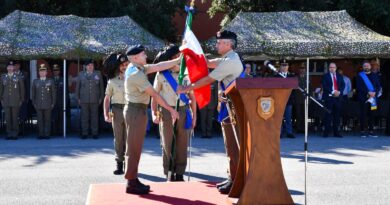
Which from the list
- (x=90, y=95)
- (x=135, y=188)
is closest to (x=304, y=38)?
(x=90, y=95)

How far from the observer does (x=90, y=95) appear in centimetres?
1492

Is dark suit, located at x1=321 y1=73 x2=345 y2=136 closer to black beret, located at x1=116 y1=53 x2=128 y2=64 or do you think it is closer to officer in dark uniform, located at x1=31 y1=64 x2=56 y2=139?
officer in dark uniform, located at x1=31 y1=64 x2=56 y2=139

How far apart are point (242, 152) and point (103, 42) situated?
30.9ft

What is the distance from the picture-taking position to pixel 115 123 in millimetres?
9953

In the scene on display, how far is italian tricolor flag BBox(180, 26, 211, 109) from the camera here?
286 inches

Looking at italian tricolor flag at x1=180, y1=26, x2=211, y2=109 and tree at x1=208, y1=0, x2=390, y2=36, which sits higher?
tree at x1=208, y1=0, x2=390, y2=36

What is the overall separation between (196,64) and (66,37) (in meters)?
9.07

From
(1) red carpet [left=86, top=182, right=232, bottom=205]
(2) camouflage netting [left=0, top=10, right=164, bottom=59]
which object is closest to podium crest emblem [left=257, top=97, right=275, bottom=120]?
(1) red carpet [left=86, top=182, right=232, bottom=205]

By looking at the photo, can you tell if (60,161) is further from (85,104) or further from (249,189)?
(249,189)

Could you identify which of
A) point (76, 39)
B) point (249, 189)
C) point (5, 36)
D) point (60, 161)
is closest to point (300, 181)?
point (249, 189)

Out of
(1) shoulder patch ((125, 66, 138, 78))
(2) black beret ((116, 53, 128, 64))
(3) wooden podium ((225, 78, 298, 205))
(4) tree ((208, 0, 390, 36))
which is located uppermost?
(4) tree ((208, 0, 390, 36))

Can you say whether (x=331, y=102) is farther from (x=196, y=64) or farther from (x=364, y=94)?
(x=196, y=64)

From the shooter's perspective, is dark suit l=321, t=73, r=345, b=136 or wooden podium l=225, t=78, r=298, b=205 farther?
dark suit l=321, t=73, r=345, b=136

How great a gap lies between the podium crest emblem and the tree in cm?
1597
